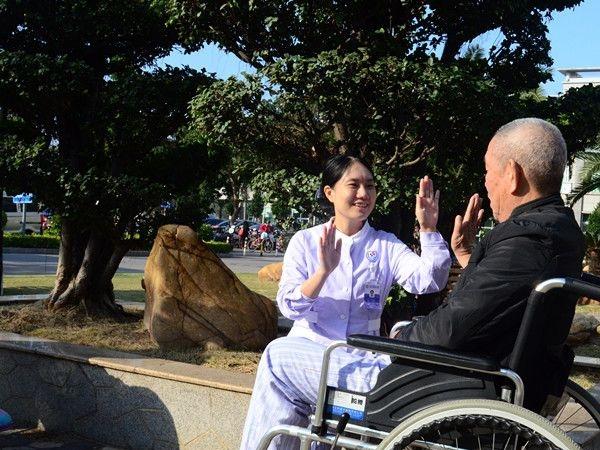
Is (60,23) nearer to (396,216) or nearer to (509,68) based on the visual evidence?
(396,216)

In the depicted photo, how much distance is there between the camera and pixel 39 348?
18.1 ft

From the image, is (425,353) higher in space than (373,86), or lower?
lower

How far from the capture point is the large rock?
641cm

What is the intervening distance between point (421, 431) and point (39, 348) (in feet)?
12.0

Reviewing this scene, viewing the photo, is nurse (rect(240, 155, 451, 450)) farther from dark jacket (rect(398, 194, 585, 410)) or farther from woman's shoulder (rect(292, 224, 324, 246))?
A: dark jacket (rect(398, 194, 585, 410))

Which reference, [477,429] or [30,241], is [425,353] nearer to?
[477,429]

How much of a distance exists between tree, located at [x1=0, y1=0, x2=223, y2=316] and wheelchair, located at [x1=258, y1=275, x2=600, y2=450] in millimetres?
4587

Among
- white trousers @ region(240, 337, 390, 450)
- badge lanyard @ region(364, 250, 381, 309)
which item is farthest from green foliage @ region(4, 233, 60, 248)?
white trousers @ region(240, 337, 390, 450)

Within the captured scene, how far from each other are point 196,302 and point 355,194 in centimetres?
304

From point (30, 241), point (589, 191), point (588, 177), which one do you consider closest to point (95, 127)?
point (589, 191)

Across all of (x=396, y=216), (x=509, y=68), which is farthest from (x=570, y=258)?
(x=509, y=68)

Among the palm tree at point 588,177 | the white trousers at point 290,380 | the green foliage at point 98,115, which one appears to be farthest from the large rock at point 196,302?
the palm tree at point 588,177

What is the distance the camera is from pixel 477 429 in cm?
251

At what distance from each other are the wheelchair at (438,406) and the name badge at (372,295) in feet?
2.34
